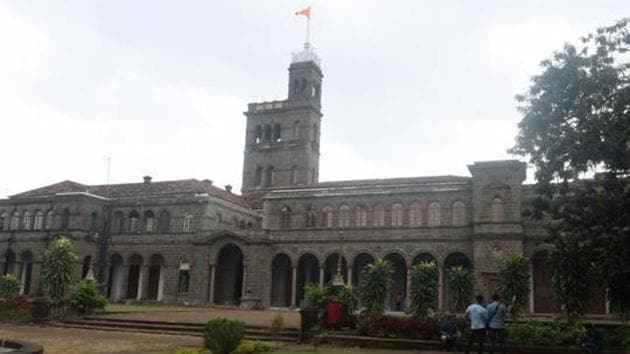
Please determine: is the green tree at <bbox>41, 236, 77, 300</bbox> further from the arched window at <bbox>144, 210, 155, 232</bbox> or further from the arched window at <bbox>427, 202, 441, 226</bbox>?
the arched window at <bbox>427, 202, 441, 226</bbox>

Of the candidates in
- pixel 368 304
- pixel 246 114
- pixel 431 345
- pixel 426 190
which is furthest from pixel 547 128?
pixel 246 114

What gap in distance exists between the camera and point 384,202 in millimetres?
43312

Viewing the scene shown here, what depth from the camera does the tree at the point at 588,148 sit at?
763 inches

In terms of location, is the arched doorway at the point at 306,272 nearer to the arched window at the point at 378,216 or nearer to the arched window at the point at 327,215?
the arched window at the point at 327,215

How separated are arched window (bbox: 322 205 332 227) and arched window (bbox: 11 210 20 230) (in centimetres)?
2617

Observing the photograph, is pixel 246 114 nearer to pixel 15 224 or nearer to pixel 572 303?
pixel 15 224

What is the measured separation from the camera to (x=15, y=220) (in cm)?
5250

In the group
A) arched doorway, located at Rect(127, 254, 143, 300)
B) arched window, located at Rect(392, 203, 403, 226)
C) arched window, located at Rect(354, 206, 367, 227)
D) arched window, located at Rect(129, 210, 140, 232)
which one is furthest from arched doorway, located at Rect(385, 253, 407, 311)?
arched window, located at Rect(129, 210, 140, 232)

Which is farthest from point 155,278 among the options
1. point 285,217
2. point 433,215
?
point 433,215

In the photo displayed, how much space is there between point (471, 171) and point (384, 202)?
22.3 ft

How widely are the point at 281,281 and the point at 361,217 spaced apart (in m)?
7.99

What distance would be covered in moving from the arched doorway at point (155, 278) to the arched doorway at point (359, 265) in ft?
50.3

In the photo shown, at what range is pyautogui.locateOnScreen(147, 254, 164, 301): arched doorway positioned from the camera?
48531 millimetres

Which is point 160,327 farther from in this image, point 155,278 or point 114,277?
point 114,277
